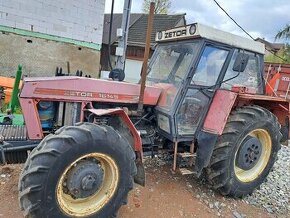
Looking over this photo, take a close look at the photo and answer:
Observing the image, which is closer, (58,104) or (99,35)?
(58,104)

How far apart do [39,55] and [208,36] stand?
24.3 feet

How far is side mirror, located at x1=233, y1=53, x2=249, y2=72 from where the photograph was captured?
4.24 metres

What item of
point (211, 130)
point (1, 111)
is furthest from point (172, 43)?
point (1, 111)

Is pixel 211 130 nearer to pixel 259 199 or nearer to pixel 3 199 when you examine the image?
pixel 259 199

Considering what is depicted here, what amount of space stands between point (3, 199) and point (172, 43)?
9.68ft

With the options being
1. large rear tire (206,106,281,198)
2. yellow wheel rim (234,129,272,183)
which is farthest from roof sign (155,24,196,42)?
yellow wheel rim (234,129,272,183)

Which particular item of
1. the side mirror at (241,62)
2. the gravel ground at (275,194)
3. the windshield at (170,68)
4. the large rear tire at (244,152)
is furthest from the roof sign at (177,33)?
the gravel ground at (275,194)

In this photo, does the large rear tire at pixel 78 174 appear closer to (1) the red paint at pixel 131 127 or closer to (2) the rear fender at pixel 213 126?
(1) the red paint at pixel 131 127

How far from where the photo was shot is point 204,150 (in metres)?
4.21

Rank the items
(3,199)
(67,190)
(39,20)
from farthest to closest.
Result: (39,20) → (3,199) → (67,190)

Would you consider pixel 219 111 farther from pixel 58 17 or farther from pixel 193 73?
pixel 58 17

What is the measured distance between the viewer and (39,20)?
10062mm

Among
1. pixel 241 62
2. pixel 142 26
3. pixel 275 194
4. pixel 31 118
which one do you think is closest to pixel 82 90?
pixel 31 118

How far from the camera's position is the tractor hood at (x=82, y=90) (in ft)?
11.5
